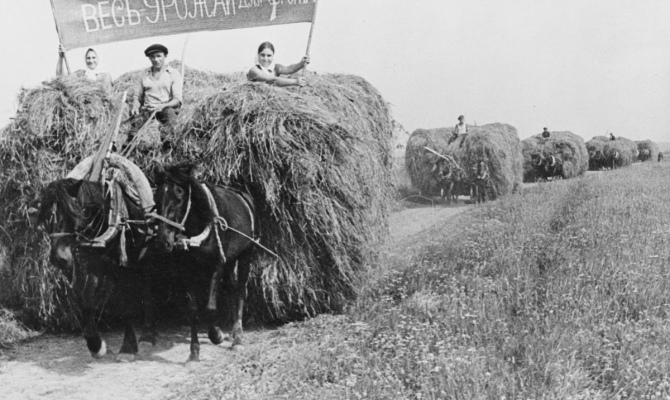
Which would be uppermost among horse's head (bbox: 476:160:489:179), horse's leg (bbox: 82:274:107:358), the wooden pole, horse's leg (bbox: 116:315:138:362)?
the wooden pole

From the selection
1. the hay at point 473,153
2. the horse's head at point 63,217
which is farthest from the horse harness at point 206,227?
the hay at point 473,153

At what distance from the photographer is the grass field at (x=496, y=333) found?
3.72 meters

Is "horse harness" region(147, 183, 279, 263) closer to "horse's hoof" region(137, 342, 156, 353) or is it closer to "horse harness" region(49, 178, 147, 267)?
"horse harness" region(49, 178, 147, 267)

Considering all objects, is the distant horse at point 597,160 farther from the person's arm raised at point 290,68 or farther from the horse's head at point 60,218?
the horse's head at point 60,218

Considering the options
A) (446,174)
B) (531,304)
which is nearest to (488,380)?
(531,304)

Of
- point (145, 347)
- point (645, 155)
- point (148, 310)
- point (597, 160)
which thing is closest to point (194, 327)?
point (148, 310)

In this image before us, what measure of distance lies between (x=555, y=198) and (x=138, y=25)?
10749 mm

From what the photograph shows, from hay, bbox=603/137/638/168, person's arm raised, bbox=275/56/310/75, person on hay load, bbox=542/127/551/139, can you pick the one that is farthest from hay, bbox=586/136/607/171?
person's arm raised, bbox=275/56/310/75

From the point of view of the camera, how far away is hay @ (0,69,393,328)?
6039mm

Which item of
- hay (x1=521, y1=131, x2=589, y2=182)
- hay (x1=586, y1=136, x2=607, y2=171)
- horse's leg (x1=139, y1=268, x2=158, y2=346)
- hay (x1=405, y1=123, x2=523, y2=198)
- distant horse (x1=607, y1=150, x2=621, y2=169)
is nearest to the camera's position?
horse's leg (x1=139, y1=268, x2=158, y2=346)

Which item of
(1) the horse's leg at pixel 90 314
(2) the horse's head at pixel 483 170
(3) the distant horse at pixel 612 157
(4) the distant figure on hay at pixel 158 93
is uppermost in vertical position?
(4) the distant figure on hay at pixel 158 93

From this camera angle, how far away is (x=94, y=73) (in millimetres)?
7688

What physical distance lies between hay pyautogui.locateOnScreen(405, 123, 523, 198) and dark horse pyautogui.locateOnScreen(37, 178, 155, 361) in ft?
43.9

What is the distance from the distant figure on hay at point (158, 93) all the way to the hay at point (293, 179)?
305mm
